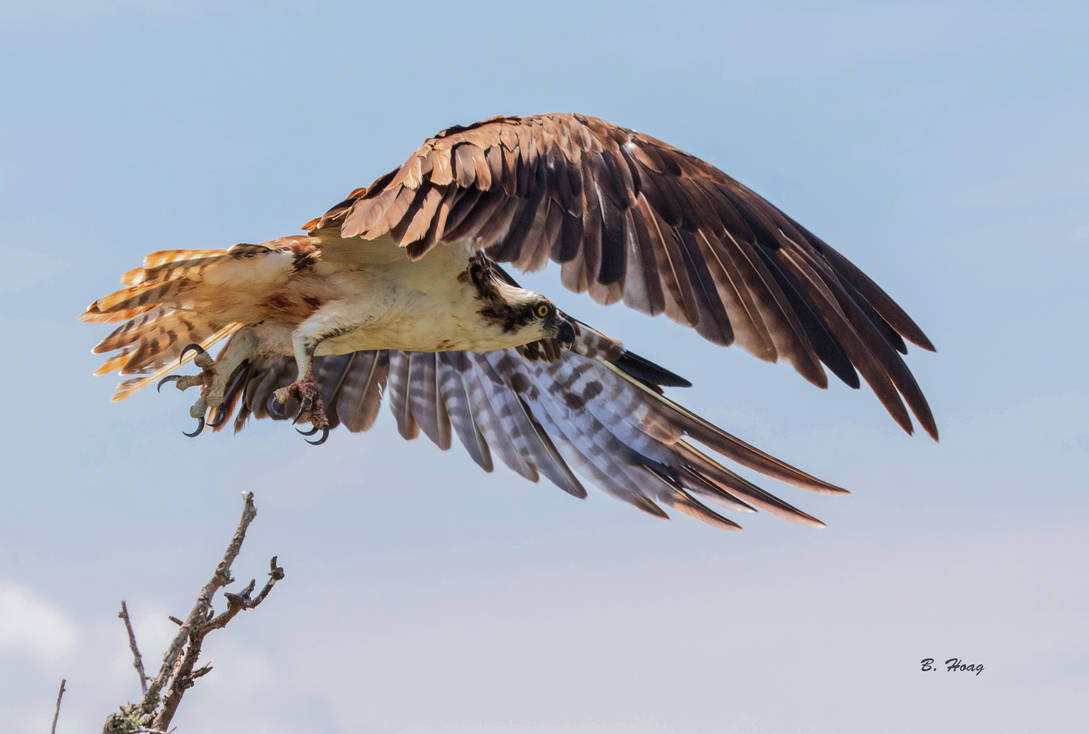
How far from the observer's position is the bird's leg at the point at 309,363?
603cm

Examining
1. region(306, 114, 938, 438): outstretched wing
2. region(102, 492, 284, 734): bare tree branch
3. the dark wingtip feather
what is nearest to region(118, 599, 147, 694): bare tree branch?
region(102, 492, 284, 734): bare tree branch

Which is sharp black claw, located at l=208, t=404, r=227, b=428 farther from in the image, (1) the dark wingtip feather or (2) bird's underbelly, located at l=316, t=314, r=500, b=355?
(1) the dark wingtip feather

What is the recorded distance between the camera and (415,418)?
823 cm

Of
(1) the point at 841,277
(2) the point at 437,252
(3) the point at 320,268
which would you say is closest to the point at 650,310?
(1) the point at 841,277

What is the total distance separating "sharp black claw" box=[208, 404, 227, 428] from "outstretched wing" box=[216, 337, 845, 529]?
2.37 feet

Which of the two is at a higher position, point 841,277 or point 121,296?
point 121,296

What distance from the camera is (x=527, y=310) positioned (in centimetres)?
661

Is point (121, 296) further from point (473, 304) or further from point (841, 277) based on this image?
point (841, 277)

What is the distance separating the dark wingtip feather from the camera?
838cm

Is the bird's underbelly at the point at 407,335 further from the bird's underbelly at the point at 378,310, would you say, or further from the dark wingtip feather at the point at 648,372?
the dark wingtip feather at the point at 648,372

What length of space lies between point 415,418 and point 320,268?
6.93 ft


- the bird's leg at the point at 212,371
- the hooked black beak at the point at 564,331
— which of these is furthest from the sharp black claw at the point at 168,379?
the hooked black beak at the point at 564,331

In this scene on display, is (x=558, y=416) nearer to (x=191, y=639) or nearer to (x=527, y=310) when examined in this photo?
(x=527, y=310)

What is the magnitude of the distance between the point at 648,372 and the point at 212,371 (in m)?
2.92
